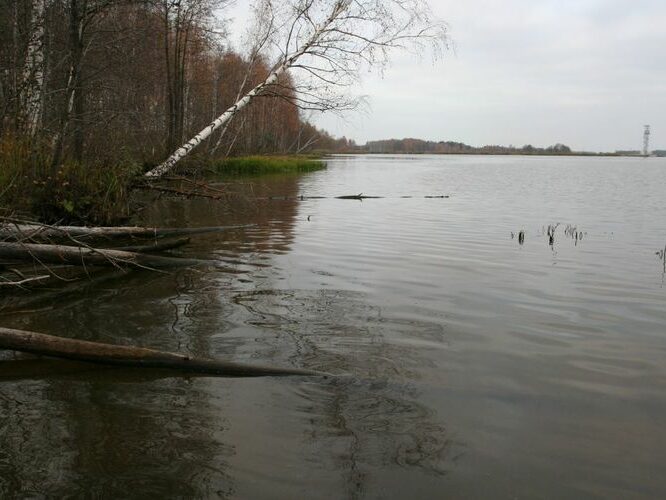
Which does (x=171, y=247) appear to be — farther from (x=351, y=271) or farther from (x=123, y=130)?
(x=123, y=130)

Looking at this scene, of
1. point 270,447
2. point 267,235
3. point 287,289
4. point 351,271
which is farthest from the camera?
point 267,235

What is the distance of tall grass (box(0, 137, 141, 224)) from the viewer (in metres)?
8.27

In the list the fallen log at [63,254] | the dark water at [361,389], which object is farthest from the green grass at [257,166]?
the dark water at [361,389]

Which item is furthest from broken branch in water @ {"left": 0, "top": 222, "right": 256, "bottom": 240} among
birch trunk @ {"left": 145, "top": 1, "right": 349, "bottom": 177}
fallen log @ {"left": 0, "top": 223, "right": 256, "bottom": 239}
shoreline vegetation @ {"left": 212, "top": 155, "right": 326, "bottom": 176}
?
shoreline vegetation @ {"left": 212, "top": 155, "right": 326, "bottom": 176}

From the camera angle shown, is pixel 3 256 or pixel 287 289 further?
pixel 287 289

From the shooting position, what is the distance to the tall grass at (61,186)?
27.1 feet

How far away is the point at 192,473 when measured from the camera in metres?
3.16

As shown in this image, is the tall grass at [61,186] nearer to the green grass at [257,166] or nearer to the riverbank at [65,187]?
the riverbank at [65,187]

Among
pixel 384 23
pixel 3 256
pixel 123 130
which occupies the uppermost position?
pixel 384 23

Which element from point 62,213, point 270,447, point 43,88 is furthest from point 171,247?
point 270,447

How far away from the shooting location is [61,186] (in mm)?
9352

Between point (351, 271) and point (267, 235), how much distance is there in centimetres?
370

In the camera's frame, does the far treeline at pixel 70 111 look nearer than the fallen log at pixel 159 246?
No

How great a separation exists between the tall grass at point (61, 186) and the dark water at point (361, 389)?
81.5 inches
